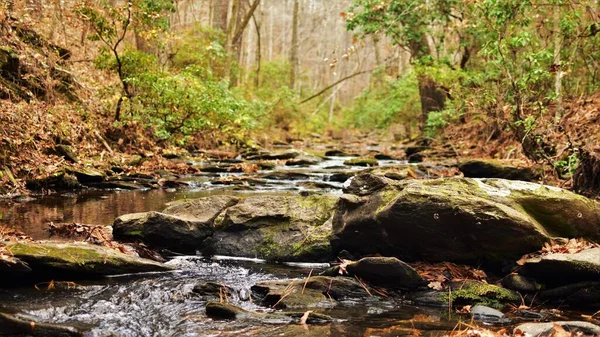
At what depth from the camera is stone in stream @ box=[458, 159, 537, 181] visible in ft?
33.2

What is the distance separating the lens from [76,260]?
4707 mm

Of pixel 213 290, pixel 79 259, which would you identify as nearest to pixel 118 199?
pixel 79 259

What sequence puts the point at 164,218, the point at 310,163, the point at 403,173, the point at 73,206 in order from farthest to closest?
1. the point at 310,163
2. the point at 403,173
3. the point at 73,206
4. the point at 164,218

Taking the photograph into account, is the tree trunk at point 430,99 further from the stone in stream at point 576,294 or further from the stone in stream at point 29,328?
the stone in stream at point 29,328

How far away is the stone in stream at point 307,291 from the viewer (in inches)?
173

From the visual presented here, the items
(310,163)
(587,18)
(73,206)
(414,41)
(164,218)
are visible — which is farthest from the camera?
(414,41)

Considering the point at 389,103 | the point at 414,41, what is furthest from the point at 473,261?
the point at 389,103

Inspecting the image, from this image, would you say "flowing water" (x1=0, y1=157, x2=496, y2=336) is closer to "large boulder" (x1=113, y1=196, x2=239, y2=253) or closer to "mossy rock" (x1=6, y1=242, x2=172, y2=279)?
"mossy rock" (x1=6, y1=242, x2=172, y2=279)

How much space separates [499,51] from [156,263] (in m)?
8.37

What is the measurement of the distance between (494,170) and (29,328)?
920cm

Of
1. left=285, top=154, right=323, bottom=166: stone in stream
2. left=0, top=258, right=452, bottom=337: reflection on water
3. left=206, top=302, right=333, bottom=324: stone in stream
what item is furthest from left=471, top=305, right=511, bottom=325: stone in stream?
left=285, top=154, right=323, bottom=166: stone in stream

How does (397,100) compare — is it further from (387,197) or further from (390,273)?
(390,273)

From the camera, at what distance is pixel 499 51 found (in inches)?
417

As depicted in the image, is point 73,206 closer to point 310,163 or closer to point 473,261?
point 473,261
